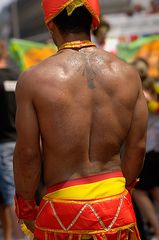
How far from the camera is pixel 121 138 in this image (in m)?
2.71

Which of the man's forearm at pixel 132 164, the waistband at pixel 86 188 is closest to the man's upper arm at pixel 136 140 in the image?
the man's forearm at pixel 132 164

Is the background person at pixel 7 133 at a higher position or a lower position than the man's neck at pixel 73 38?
lower

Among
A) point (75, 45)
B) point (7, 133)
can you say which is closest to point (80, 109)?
point (75, 45)

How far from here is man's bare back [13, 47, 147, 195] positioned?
254cm

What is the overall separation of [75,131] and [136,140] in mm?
371

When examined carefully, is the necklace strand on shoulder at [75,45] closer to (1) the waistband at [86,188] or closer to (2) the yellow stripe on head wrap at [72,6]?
(2) the yellow stripe on head wrap at [72,6]

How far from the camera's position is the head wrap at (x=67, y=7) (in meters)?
2.63

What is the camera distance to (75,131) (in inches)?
101

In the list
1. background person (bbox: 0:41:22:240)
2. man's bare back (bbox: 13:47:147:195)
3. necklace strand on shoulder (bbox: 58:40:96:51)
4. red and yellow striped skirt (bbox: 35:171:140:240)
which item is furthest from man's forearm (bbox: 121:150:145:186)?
background person (bbox: 0:41:22:240)

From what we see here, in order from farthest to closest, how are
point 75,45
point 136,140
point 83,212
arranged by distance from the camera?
point 136,140
point 75,45
point 83,212

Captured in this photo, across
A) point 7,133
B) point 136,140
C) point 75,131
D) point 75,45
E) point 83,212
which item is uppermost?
point 75,45

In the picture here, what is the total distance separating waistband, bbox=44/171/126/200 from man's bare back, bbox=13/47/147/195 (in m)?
0.03

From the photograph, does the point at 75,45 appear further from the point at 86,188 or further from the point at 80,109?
the point at 86,188

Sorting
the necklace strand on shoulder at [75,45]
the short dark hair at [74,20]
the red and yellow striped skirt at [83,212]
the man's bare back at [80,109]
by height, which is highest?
the short dark hair at [74,20]
